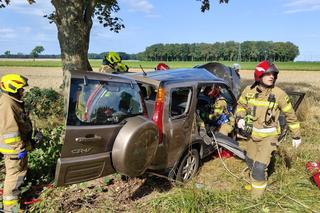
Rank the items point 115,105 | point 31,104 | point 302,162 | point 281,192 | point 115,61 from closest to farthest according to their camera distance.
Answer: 1. point 115,105
2. point 281,192
3. point 302,162
4. point 115,61
5. point 31,104

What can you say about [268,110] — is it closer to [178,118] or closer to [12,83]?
[178,118]

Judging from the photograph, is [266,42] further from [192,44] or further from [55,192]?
[55,192]

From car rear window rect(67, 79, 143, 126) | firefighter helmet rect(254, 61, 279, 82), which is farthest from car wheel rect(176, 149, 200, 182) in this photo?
firefighter helmet rect(254, 61, 279, 82)

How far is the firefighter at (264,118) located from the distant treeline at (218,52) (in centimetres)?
10782

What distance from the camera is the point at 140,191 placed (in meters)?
4.91

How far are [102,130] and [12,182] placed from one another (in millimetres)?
1579

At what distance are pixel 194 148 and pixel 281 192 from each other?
1.52m

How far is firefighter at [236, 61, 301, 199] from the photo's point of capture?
435cm

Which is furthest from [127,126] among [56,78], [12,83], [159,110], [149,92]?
[56,78]

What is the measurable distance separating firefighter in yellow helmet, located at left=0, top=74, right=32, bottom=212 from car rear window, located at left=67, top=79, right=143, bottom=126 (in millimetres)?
1154

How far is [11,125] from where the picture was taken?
4.13 meters

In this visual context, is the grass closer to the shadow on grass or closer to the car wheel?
the shadow on grass

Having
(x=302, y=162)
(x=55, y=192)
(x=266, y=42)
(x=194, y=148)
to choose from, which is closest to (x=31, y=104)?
(x=55, y=192)

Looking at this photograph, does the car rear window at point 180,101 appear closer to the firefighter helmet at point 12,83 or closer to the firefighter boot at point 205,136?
the firefighter boot at point 205,136
